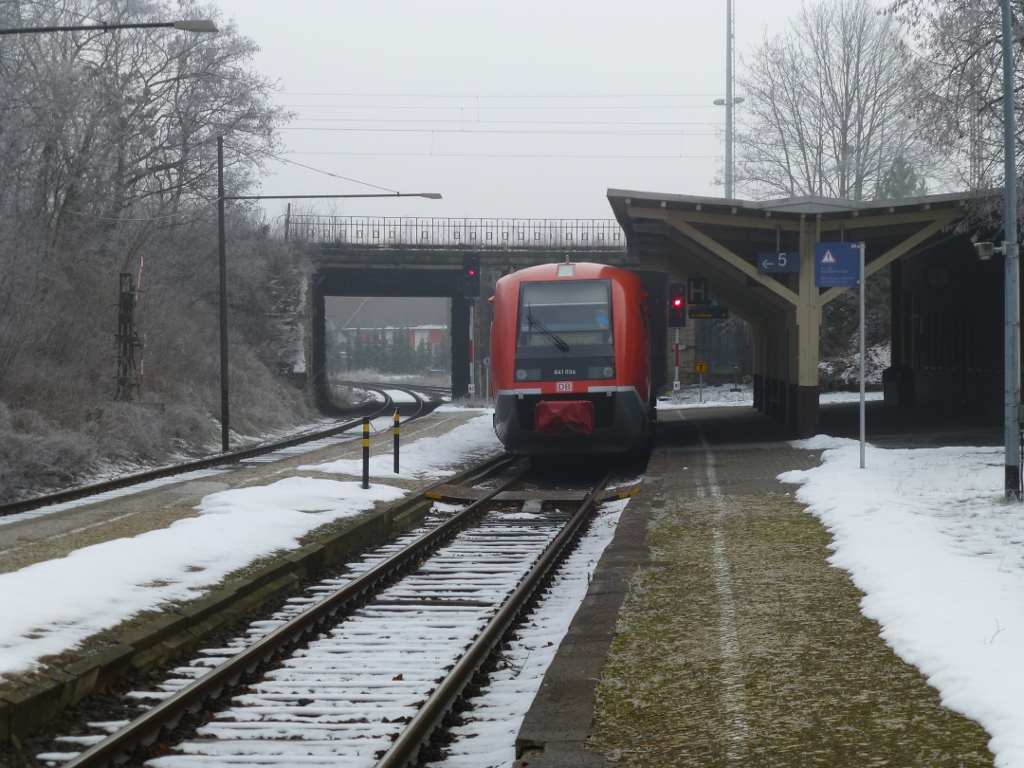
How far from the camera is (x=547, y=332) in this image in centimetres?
1634

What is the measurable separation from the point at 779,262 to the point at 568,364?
4526 millimetres

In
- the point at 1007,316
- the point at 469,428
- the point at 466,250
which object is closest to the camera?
the point at 1007,316

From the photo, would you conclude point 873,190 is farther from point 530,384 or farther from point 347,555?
point 347,555

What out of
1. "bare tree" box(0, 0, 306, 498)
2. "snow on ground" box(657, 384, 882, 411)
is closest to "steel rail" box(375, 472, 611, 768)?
→ "bare tree" box(0, 0, 306, 498)

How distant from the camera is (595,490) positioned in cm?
1527

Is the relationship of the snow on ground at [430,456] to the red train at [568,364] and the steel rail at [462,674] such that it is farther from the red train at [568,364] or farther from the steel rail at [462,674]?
the steel rail at [462,674]

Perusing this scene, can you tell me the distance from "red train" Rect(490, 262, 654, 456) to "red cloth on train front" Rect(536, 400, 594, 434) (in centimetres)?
1

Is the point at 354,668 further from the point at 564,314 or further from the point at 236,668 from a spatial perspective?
the point at 564,314

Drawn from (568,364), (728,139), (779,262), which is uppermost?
(728,139)

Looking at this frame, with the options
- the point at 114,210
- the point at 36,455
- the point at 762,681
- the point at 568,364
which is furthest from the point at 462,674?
the point at 114,210

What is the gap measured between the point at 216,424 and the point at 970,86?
55.8ft

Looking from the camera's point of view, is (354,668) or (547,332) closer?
(354,668)

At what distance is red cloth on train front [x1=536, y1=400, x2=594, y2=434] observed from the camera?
52.1ft

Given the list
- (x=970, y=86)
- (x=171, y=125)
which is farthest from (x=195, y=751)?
(x=171, y=125)
